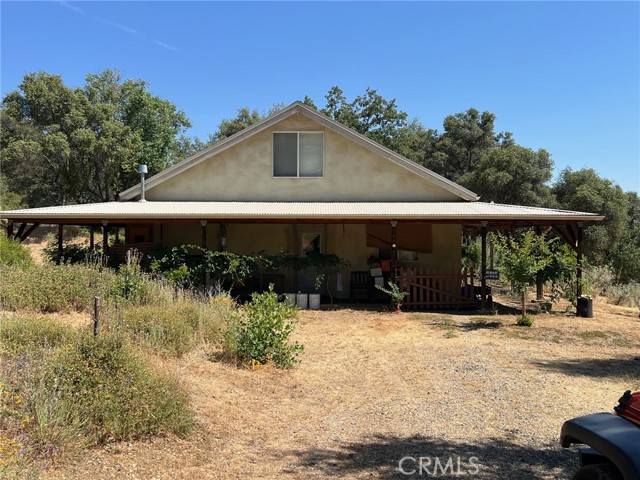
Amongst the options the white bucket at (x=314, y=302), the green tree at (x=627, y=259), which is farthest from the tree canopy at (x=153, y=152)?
the white bucket at (x=314, y=302)

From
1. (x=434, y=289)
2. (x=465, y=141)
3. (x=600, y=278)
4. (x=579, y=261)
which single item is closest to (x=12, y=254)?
(x=434, y=289)

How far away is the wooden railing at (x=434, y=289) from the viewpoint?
14.2m

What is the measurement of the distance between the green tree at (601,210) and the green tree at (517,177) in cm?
194

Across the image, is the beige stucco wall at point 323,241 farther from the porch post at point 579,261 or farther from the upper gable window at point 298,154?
the porch post at point 579,261

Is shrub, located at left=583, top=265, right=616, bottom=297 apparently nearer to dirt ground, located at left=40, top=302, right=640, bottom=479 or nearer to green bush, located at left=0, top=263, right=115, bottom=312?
dirt ground, located at left=40, top=302, right=640, bottom=479

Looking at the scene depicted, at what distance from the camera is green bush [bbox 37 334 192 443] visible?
4.23 m

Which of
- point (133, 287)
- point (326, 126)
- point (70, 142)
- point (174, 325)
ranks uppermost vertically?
point (70, 142)

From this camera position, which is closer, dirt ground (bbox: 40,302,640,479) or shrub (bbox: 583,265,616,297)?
dirt ground (bbox: 40,302,640,479)

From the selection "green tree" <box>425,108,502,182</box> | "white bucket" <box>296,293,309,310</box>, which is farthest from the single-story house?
"green tree" <box>425,108,502,182</box>

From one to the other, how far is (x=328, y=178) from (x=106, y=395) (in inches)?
492

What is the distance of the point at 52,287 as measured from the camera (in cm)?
902

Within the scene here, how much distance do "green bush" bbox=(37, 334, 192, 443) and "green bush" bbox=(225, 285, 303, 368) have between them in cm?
214

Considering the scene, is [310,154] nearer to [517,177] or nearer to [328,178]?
[328,178]

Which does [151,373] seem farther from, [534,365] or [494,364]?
[534,365]
